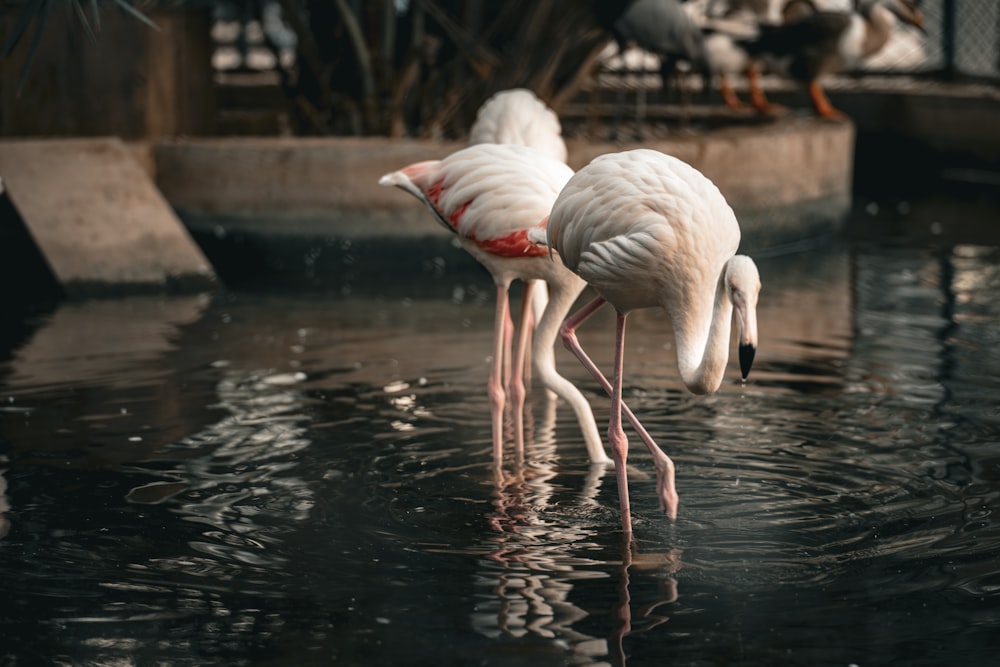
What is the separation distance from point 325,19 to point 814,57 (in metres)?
4.70

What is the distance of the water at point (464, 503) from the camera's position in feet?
14.0

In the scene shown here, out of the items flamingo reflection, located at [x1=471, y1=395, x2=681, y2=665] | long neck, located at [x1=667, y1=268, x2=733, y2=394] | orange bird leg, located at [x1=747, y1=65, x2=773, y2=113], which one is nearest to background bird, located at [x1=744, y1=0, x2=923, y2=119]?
orange bird leg, located at [x1=747, y1=65, x2=773, y2=113]

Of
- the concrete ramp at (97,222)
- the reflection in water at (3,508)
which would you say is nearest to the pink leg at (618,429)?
the reflection in water at (3,508)

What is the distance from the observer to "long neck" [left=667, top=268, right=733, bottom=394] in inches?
187

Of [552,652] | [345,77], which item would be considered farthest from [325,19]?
[552,652]

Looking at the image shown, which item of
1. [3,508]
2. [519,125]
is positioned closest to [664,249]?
[3,508]

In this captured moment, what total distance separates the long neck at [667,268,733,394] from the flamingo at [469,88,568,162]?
2504 millimetres

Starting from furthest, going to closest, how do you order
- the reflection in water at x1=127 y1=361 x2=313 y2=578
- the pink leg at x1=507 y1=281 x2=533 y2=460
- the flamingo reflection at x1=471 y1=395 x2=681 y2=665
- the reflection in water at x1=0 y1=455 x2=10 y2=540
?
the pink leg at x1=507 y1=281 x2=533 y2=460 → the reflection in water at x1=0 y1=455 x2=10 y2=540 → the reflection in water at x1=127 y1=361 x2=313 y2=578 → the flamingo reflection at x1=471 y1=395 x2=681 y2=665

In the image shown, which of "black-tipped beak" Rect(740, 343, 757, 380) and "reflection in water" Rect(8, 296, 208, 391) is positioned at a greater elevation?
"black-tipped beak" Rect(740, 343, 757, 380)

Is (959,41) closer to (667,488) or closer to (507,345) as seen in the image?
(507,345)

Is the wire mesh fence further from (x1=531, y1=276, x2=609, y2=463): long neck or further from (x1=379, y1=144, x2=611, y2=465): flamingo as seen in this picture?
(x1=531, y1=276, x2=609, y2=463): long neck

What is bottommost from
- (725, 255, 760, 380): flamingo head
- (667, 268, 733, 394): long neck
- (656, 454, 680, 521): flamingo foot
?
(656, 454, 680, 521): flamingo foot

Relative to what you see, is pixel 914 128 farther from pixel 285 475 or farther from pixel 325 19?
pixel 285 475

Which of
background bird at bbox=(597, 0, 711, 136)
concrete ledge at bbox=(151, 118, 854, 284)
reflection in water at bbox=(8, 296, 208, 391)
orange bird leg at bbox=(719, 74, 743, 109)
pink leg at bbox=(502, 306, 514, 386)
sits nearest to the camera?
pink leg at bbox=(502, 306, 514, 386)
